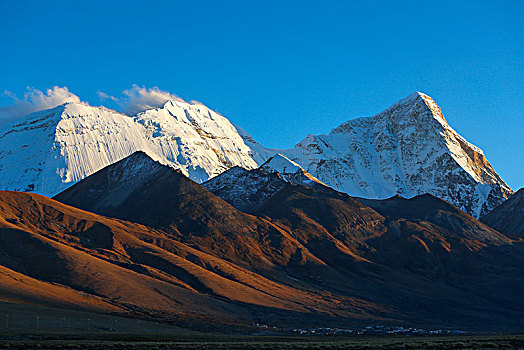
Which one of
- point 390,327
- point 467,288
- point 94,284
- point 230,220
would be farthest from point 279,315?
point 467,288

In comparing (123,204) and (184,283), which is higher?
(123,204)

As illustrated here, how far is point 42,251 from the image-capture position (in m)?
131

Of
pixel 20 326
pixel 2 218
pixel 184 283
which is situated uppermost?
pixel 2 218

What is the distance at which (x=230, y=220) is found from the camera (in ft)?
630

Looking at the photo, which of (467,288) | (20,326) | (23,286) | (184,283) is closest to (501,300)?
(467,288)

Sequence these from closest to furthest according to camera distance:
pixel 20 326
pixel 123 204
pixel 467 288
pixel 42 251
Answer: pixel 20 326, pixel 42 251, pixel 467 288, pixel 123 204

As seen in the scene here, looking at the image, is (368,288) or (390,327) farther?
(368,288)

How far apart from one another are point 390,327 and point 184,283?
4641 centimetres

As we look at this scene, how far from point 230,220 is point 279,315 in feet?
211

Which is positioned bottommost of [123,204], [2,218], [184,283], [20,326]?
[20,326]

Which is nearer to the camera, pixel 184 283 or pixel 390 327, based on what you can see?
pixel 390 327

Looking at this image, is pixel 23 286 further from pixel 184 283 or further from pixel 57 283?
pixel 184 283

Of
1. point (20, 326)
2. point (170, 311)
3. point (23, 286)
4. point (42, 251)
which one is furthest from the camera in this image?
point (42, 251)

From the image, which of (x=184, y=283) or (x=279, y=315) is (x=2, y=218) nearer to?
(x=184, y=283)
